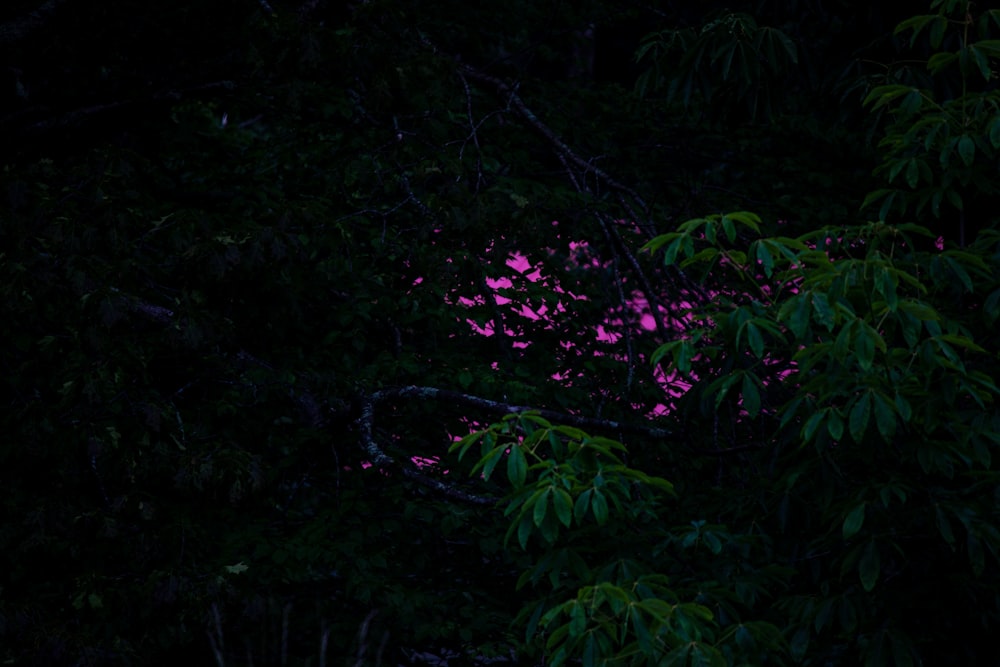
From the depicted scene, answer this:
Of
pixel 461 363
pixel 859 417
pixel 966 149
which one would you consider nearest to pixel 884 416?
pixel 859 417

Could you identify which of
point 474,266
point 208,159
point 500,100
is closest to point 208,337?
point 474,266

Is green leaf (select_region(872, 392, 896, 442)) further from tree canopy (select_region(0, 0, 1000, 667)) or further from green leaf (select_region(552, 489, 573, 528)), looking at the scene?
green leaf (select_region(552, 489, 573, 528))

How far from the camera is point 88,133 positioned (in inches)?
239

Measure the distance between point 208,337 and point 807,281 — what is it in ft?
8.78

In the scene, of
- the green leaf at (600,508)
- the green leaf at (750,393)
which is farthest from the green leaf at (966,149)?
the green leaf at (600,508)

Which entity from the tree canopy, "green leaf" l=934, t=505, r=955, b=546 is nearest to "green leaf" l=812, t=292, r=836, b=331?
the tree canopy

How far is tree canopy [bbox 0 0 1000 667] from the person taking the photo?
10.8 feet

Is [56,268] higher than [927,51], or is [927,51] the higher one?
[927,51]

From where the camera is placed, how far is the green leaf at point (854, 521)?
3129 millimetres

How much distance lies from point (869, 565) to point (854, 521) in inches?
7.5

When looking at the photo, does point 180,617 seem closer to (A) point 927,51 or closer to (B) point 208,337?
(B) point 208,337

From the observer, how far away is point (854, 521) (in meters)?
3.14

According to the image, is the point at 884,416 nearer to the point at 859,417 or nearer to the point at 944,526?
the point at 859,417

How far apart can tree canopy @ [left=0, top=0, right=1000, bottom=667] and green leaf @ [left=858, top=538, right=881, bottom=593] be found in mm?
11
